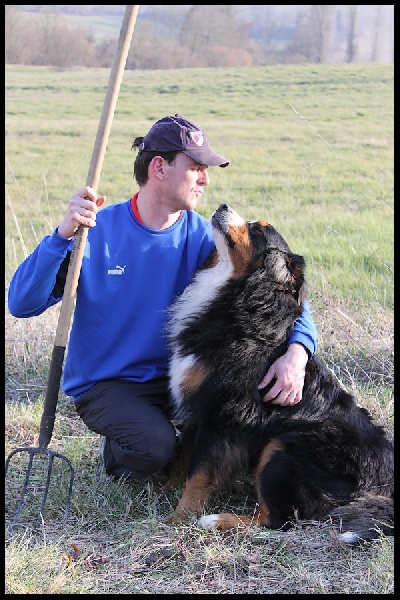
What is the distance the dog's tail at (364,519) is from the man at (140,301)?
58 centimetres

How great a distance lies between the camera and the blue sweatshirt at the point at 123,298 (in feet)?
12.3

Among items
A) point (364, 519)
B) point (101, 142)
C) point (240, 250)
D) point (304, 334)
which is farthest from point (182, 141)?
point (364, 519)

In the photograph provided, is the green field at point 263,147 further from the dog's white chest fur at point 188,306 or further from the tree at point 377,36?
the dog's white chest fur at point 188,306

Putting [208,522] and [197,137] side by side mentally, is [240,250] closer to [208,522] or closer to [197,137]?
[197,137]

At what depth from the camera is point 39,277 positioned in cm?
344

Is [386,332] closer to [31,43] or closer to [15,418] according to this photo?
[15,418]

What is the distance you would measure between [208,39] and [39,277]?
15896mm

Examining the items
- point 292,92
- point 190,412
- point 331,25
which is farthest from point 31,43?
point 190,412

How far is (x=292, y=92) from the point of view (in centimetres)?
1750

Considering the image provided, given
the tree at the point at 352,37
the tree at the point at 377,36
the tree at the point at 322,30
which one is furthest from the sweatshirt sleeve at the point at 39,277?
the tree at the point at 352,37

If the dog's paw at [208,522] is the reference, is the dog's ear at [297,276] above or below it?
above

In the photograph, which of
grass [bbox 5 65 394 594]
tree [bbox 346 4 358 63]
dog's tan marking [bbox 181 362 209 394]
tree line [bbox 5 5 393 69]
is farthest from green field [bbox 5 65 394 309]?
dog's tan marking [bbox 181 362 209 394]

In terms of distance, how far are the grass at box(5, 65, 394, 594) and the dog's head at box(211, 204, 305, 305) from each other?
1.12 m

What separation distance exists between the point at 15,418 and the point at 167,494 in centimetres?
122
